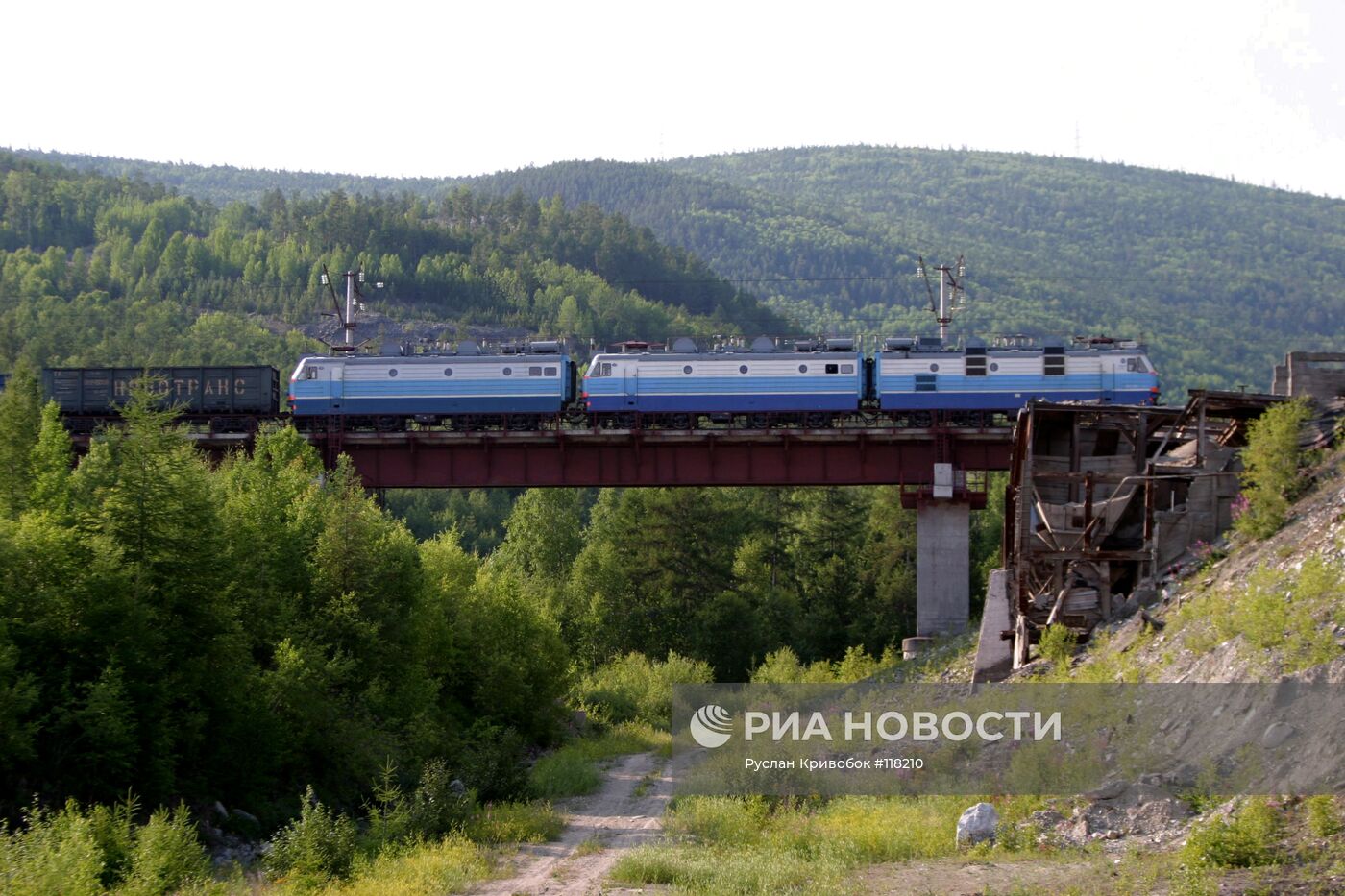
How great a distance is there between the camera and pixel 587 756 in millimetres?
43781

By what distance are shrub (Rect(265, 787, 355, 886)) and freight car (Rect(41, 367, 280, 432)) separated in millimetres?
36984

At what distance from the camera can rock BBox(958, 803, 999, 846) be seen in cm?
2381

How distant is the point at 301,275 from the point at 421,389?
377ft

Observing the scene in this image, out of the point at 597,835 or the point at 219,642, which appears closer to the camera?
the point at 597,835

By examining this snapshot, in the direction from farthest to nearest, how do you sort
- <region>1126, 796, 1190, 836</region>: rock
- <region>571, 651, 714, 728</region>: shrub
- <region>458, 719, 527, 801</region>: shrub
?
<region>571, 651, 714, 728</region>: shrub, <region>458, 719, 527, 801</region>: shrub, <region>1126, 796, 1190, 836</region>: rock

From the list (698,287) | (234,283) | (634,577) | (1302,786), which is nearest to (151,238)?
(234,283)

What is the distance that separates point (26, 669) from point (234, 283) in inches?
5717

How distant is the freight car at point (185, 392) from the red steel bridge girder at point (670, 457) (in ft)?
21.1

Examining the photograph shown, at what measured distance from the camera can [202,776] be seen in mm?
30953

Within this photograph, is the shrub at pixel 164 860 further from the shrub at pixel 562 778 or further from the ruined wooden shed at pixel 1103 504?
the ruined wooden shed at pixel 1103 504

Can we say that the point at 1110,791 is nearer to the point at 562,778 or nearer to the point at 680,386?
the point at 562,778

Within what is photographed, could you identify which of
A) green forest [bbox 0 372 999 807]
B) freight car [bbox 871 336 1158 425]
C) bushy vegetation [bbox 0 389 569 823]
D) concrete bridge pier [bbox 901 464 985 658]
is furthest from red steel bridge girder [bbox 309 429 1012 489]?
bushy vegetation [bbox 0 389 569 823]

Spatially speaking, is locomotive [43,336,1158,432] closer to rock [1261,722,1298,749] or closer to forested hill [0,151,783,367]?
rock [1261,722,1298,749]

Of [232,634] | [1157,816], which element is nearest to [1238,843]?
[1157,816]
